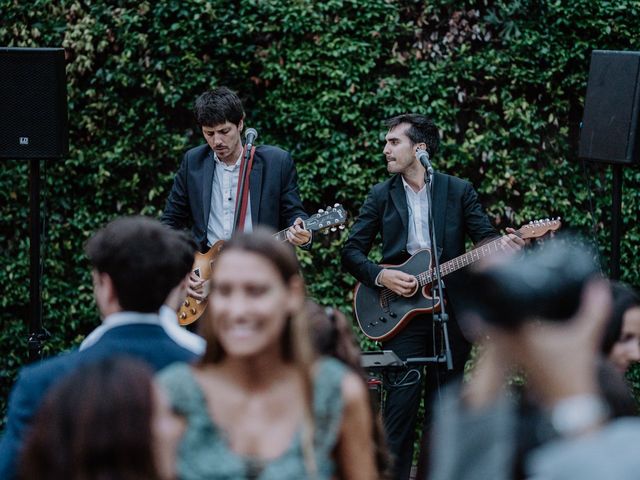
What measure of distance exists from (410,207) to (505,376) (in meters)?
4.03

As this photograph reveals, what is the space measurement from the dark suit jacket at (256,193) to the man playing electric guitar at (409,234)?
0.55 metres

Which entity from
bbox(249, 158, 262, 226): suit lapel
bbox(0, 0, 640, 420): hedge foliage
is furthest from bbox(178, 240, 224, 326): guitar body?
bbox(0, 0, 640, 420): hedge foliage

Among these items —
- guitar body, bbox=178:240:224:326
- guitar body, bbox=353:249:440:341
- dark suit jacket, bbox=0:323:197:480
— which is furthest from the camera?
guitar body, bbox=353:249:440:341

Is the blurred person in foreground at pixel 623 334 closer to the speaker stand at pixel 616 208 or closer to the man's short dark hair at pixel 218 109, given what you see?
the speaker stand at pixel 616 208

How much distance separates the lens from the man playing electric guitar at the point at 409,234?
19.3 feet

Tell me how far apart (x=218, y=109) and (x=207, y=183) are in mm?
474

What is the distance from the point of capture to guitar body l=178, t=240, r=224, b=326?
5594 millimetres

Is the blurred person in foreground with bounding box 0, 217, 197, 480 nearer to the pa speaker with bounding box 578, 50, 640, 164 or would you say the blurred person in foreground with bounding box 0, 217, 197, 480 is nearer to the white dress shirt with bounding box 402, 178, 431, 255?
the white dress shirt with bounding box 402, 178, 431, 255

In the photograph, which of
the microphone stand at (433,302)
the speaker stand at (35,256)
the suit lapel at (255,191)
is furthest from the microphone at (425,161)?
the speaker stand at (35,256)

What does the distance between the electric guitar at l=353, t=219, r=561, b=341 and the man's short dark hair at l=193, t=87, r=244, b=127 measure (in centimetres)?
129

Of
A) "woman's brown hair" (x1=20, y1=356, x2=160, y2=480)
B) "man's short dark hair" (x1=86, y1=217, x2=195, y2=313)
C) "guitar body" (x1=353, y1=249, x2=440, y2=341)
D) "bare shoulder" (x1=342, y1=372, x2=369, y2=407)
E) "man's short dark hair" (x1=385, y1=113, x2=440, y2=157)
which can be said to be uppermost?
"man's short dark hair" (x1=385, y1=113, x2=440, y2=157)

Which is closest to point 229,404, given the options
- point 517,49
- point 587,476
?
point 587,476

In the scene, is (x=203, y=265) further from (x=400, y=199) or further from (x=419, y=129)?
(x=419, y=129)

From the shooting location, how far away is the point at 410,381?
588 cm
